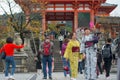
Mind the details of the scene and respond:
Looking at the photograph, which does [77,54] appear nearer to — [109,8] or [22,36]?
[22,36]

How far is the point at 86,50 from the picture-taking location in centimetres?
1385

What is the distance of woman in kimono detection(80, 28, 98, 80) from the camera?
1364 centimetres

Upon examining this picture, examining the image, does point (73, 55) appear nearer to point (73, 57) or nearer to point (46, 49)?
point (73, 57)

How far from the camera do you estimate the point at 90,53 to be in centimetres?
1374

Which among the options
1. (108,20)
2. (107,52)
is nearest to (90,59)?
(107,52)

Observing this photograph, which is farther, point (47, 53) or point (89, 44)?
point (47, 53)

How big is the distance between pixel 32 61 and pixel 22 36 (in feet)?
10.6

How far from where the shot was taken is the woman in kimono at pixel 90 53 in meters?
13.6

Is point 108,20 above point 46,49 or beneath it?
above

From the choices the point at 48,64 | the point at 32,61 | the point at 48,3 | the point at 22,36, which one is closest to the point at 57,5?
the point at 48,3

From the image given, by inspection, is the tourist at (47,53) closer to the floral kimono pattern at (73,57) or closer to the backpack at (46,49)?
the backpack at (46,49)

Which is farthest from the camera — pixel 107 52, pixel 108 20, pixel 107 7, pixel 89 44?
pixel 107 7

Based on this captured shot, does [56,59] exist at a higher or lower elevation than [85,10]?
lower

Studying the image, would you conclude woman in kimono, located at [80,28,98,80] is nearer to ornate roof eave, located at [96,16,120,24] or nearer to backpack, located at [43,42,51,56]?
backpack, located at [43,42,51,56]
